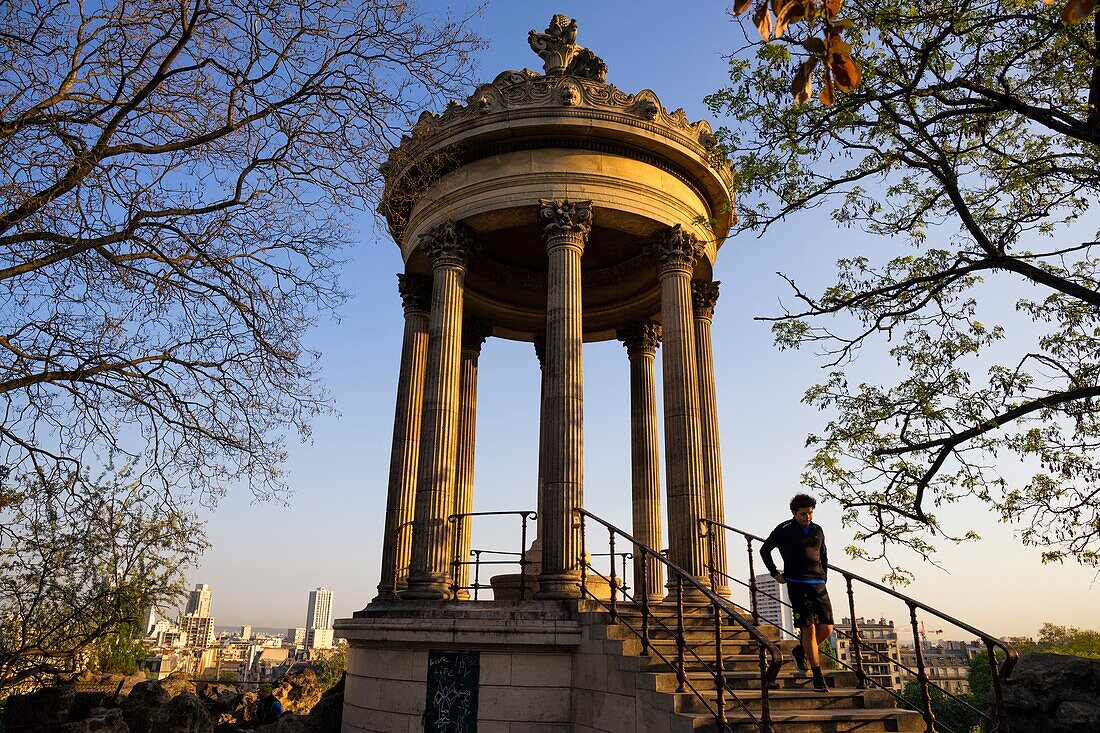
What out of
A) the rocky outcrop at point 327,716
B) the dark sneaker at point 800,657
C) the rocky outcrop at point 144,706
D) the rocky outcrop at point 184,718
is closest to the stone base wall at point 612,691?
the dark sneaker at point 800,657

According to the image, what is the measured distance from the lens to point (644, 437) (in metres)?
21.3

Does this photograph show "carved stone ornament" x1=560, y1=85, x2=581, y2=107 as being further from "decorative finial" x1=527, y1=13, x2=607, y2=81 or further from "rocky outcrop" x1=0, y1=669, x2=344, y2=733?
A: "rocky outcrop" x1=0, y1=669, x2=344, y2=733

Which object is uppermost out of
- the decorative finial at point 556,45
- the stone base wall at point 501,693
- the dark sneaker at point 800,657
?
the decorative finial at point 556,45

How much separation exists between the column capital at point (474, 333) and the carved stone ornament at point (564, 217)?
6639 millimetres

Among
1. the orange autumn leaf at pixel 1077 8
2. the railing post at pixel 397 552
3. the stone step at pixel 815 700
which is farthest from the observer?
the railing post at pixel 397 552

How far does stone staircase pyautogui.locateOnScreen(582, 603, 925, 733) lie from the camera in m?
8.46

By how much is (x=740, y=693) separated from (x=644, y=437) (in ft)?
39.1

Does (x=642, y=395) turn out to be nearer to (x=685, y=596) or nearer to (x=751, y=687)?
(x=685, y=596)

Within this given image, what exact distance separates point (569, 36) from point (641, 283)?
22.9 feet

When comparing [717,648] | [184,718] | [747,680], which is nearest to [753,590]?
[747,680]

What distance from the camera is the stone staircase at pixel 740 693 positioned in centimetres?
846

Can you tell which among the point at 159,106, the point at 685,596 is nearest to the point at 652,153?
the point at 685,596

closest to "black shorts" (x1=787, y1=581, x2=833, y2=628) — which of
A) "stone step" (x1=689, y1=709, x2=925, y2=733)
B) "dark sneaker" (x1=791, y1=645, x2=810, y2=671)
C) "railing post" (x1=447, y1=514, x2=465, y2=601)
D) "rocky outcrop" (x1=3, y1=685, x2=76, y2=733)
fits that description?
"dark sneaker" (x1=791, y1=645, x2=810, y2=671)

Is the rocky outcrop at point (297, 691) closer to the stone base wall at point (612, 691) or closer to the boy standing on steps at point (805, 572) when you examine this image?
the stone base wall at point (612, 691)
